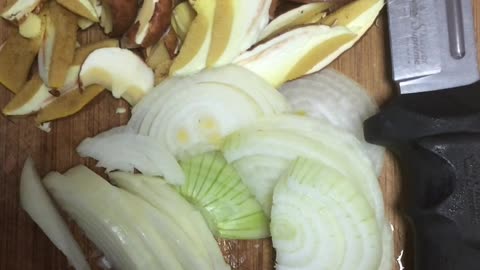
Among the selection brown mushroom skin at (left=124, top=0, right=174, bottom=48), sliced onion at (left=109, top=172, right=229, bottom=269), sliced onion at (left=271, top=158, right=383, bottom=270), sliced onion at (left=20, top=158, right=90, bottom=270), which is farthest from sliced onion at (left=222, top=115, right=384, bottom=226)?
sliced onion at (left=20, top=158, right=90, bottom=270)

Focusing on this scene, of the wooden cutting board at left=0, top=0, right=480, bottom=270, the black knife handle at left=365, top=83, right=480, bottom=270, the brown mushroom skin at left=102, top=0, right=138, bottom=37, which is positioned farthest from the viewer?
the wooden cutting board at left=0, top=0, right=480, bottom=270

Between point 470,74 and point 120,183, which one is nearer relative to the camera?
point 470,74

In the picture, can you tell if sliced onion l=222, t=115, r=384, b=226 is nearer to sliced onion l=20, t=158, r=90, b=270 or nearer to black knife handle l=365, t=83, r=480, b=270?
black knife handle l=365, t=83, r=480, b=270

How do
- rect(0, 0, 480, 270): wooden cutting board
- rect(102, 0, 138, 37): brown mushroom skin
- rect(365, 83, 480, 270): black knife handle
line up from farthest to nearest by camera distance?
rect(0, 0, 480, 270): wooden cutting board → rect(102, 0, 138, 37): brown mushroom skin → rect(365, 83, 480, 270): black knife handle

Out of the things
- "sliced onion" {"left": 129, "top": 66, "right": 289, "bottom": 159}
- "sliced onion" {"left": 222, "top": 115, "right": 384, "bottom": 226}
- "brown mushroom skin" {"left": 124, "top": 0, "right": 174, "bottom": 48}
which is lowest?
"sliced onion" {"left": 222, "top": 115, "right": 384, "bottom": 226}

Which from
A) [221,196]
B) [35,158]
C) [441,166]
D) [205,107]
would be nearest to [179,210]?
[221,196]

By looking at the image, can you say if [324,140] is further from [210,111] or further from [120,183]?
[120,183]

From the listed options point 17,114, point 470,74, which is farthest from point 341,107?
point 17,114
